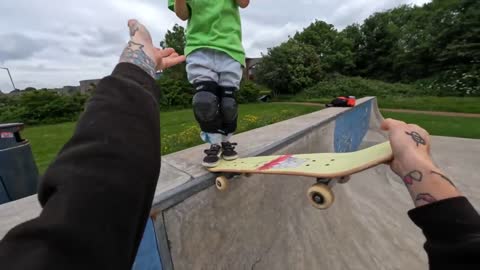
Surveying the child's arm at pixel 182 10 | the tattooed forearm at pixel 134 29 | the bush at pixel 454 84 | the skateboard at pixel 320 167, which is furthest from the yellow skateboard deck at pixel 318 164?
the bush at pixel 454 84

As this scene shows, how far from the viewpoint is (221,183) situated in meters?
1.59

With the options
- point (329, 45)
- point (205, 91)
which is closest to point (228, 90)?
point (205, 91)

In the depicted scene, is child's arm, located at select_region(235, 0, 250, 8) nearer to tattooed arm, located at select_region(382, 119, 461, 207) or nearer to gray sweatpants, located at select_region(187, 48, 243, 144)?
gray sweatpants, located at select_region(187, 48, 243, 144)

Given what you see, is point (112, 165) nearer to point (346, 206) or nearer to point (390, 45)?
point (346, 206)

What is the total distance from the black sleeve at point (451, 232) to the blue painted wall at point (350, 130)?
366cm

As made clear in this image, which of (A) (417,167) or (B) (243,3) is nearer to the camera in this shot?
(A) (417,167)

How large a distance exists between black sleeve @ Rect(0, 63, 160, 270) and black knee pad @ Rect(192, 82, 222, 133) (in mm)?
1169

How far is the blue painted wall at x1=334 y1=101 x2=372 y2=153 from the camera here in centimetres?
430

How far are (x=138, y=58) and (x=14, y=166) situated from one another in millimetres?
1449

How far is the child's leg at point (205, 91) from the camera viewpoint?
1766 millimetres

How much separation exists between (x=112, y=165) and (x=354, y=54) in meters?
30.7

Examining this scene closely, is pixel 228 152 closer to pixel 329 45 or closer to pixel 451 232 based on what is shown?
pixel 451 232

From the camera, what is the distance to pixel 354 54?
1071 inches

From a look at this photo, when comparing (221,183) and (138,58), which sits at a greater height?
(138,58)
